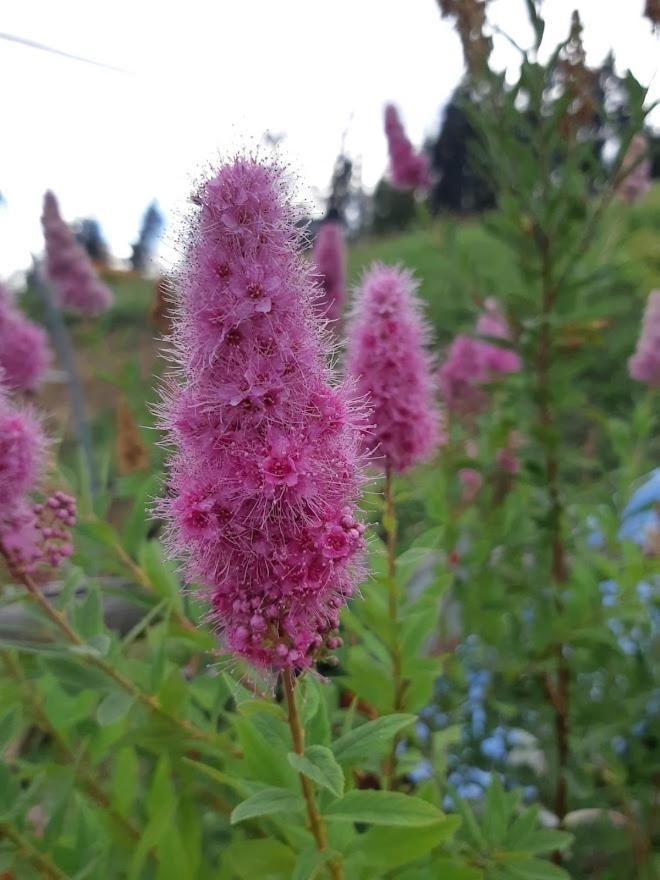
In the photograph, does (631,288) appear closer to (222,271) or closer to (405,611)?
(405,611)

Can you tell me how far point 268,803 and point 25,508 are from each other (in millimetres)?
549

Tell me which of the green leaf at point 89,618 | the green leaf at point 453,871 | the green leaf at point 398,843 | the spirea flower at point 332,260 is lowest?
the green leaf at point 453,871

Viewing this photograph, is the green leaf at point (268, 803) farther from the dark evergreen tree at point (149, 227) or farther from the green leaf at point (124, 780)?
the dark evergreen tree at point (149, 227)

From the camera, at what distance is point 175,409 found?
2.25ft

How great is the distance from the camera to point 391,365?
111cm

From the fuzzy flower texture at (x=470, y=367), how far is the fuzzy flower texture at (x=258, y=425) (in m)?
1.53

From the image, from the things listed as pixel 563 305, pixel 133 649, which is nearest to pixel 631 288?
pixel 563 305

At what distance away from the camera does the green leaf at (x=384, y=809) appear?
698 millimetres

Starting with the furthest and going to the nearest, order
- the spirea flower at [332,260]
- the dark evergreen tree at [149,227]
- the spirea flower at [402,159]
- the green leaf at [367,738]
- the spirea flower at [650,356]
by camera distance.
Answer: the spirea flower at [402,159], the spirea flower at [332,260], the spirea flower at [650,356], the dark evergreen tree at [149,227], the green leaf at [367,738]

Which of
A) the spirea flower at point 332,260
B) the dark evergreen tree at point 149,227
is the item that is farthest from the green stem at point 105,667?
the spirea flower at point 332,260

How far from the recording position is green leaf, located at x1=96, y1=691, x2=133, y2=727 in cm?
91

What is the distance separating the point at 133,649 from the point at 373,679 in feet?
2.82

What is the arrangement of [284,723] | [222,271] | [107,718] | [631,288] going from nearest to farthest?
[222,271], [284,723], [107,718], [631,288]

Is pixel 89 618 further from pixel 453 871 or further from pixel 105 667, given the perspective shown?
pixel 453 871
